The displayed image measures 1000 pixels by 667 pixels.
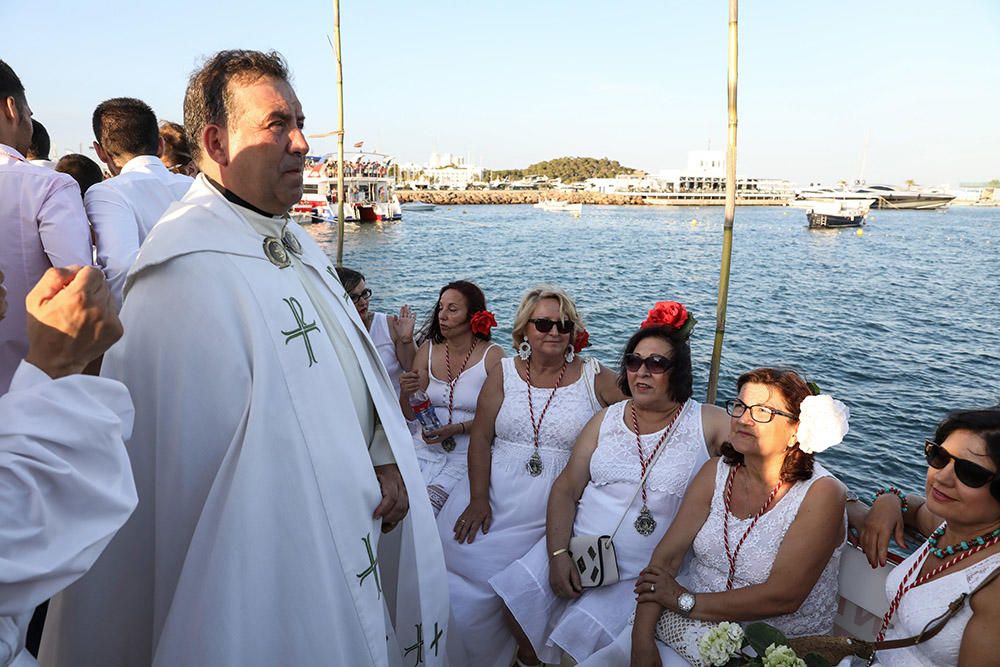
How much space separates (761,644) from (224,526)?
1512 millimetres

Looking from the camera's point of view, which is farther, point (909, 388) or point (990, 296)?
point (990, 296)

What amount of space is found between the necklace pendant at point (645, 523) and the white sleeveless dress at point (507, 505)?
55 centimetres

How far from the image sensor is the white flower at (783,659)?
1744mm

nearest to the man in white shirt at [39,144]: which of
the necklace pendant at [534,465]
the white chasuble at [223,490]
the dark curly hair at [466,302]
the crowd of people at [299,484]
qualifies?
the crowd of people at [299,484]

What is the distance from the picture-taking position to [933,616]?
73.8 inches

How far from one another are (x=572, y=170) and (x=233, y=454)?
15238cm

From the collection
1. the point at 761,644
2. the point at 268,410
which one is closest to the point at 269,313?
the point at 268,410

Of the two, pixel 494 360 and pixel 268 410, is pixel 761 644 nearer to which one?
pixel 268 410

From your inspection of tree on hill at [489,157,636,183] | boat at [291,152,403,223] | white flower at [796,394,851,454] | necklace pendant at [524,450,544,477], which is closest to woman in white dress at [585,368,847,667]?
white flower at [796,394,851,454]

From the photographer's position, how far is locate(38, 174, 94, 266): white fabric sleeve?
2.30m

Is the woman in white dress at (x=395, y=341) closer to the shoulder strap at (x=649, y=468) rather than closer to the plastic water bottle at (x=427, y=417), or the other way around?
Answer: the plastic water bottle at (x=427, y=417)

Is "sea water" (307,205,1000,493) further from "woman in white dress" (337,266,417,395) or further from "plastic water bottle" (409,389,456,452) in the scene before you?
"woman in white dress" (337,266,417,395)

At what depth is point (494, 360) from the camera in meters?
3.87

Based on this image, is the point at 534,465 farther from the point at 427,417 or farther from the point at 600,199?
the point at 600,199
